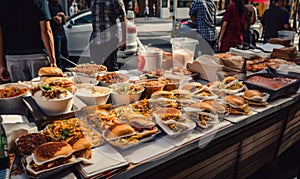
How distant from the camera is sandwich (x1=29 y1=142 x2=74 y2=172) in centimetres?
109

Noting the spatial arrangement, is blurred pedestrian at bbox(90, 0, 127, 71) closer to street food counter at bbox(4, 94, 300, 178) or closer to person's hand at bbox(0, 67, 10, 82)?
person's hand at bbox(0, 67, 10, 82)

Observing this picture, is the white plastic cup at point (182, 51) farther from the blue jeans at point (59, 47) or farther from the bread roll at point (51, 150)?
the blue jeans at point (59, 47)

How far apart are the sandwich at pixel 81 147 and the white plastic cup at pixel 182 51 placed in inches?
60.3

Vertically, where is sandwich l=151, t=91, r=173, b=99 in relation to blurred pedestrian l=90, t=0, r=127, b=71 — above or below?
below

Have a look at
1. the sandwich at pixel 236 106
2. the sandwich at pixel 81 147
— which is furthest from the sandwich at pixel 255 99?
the sandwich at pixel 81 147

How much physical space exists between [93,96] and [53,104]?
259 millimetres

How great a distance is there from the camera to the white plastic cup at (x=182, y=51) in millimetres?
2535

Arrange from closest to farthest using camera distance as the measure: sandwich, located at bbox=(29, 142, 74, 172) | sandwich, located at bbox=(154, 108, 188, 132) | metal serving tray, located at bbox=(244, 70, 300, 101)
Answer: sandwich, located at bbox=(29, 142, 74, 172)
sandwich, located at bbox=(154, 108, 188, 132)
metal serving tray, located at bbox=(244, 70, 300, 101)

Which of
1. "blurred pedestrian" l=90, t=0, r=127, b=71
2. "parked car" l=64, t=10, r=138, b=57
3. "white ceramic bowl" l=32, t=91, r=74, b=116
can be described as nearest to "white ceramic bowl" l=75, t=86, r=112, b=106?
"white ceramic bowl" l=32, t=91, r=74, b=116

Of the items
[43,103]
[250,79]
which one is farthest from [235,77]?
[43,103]

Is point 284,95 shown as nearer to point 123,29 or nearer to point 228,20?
point 228,20

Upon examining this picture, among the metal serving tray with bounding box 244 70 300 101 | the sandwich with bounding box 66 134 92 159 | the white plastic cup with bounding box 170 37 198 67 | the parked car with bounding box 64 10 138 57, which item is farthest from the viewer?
the parked car with bounding box 64 10 138 57

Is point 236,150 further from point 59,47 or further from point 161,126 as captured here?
point 59,47

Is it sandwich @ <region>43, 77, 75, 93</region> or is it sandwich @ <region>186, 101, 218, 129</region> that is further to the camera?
sandwich @ <region>43, 77, 75, 93</region>
